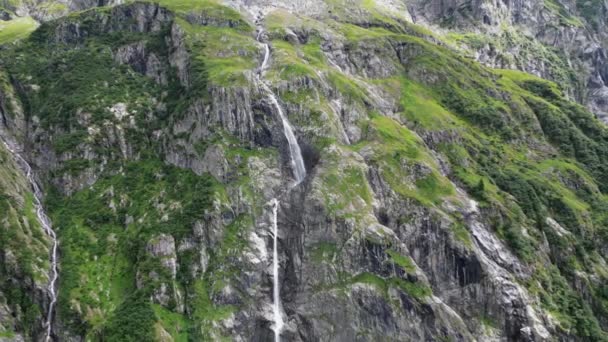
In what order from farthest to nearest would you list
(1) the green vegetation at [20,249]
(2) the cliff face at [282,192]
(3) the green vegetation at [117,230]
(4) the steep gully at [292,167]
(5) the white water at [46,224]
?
(4) the steep gully at [292,167] < (2) the cliff face at [282,192] < (3) the green vegetation at [117,230] < (5) the white water at [46,224] < (1) the green vegetation at [20,249]

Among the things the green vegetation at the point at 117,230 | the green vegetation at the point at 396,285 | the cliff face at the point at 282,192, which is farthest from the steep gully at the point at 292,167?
the green vegetation at the point at 117,230

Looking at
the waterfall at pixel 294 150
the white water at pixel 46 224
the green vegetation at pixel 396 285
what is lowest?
the white water at pixel 46 224

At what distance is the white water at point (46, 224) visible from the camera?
10488 cm

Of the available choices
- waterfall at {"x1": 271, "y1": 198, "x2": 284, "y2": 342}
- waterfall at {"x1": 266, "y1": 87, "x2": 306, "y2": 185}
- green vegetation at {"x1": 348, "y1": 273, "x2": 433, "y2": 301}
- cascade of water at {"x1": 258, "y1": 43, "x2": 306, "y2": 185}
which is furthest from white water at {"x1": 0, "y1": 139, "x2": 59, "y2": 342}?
green vegetation at {"x1": 348, "y1": 273, "x2": 433, "y2": 301}

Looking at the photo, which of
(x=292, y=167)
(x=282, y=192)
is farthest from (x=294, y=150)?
(x=282, y=192)

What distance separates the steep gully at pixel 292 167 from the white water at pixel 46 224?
38915mm

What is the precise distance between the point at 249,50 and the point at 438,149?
2293 inches

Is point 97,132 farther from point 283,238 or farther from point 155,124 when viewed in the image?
point 283,238

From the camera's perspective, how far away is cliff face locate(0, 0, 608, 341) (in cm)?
10875

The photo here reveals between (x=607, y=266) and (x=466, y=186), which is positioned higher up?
(x=466, y=186)

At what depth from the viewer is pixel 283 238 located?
119688 millimetres

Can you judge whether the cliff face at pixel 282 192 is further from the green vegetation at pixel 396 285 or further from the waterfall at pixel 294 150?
the waterfall at pixel 294 150

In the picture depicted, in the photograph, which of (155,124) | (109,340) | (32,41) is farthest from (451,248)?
(32,41)

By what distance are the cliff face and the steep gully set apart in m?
0.92
